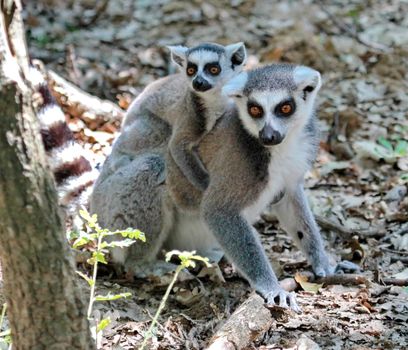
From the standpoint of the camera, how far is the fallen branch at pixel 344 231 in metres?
5.54

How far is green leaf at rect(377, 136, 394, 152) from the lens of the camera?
6.89m

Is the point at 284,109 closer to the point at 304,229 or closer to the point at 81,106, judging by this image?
the point at 304,229

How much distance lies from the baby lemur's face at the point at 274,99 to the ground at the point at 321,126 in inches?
45.0

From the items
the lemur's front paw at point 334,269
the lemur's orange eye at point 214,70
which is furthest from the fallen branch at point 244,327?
the lemur's orange eye at point 214,70

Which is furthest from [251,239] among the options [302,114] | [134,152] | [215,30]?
[215,30]

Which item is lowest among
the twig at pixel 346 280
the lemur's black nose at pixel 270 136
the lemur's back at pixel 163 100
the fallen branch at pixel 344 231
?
the fallen branch at pixel 344 231

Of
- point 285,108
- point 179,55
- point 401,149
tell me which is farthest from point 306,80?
point 401,149

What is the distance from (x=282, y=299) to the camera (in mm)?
4301

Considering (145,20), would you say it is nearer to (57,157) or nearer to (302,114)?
(57,157)

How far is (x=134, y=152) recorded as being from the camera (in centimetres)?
550

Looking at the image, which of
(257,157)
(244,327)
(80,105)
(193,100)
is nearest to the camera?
(244,327)

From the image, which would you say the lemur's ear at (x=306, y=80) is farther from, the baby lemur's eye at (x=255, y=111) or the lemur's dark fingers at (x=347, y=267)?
the lemur's dark fingers at (x=347, y=267)

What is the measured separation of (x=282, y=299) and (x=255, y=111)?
3.99ft

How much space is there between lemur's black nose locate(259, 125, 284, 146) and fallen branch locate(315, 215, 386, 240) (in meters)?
1.60
